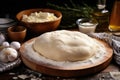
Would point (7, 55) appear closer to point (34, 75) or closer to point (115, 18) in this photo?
point (34, 75)

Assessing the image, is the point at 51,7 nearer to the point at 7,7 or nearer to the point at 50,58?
the point at 7,7

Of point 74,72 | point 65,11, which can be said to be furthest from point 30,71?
point 65,11

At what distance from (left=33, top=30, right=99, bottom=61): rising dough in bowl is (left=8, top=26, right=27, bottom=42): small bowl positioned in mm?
136

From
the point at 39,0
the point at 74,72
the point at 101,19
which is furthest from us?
the point at 39,0

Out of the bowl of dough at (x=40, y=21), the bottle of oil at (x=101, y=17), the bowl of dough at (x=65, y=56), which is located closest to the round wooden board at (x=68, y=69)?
the bowl of dough at (x=65, y=56)

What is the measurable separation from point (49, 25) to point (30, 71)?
0.30 meters

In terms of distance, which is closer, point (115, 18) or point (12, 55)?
point (12, 55)

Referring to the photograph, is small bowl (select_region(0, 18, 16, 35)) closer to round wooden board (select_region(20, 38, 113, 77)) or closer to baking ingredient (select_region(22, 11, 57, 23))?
baking ingredient (select_region(22, 11, 57, 23))

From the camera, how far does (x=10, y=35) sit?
1.16 m

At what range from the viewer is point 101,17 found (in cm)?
131

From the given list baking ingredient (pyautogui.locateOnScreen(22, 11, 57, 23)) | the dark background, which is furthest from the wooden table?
the dark background

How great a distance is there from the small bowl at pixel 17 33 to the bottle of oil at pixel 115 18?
42 cm

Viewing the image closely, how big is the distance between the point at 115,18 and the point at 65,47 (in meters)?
0.38

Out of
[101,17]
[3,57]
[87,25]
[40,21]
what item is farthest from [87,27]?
[3,57]
